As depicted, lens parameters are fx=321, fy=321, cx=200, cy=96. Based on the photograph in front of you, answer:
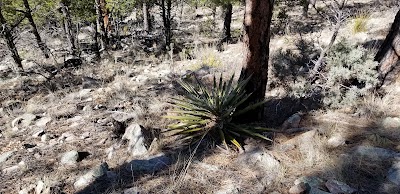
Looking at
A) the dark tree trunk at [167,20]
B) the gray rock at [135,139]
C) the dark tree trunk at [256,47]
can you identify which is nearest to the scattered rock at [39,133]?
the gray rock at [135,139]

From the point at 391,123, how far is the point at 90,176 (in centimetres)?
340

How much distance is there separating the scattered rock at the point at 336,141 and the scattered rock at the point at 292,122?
593 millimetres

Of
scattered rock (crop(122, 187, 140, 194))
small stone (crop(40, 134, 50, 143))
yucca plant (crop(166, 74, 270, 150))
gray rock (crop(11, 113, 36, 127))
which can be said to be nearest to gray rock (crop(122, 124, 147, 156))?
yucca plant (crop(166, 74, 270, 150))

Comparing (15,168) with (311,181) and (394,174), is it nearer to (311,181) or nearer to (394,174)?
(311,181)

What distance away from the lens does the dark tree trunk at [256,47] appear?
11.7 ft

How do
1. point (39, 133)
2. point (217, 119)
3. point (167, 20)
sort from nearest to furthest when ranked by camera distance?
point (217, 119), point (39, 133), point (167, 20)

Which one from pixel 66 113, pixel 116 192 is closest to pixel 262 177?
pixel 116 192

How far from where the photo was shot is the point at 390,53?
4562 mm

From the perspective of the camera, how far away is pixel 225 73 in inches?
256

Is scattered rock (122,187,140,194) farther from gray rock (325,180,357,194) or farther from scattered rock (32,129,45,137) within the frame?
scattered rock (32,129,45,137)

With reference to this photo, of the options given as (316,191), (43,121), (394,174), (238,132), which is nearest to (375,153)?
(394,174)

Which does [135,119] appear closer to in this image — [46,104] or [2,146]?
[2,146]

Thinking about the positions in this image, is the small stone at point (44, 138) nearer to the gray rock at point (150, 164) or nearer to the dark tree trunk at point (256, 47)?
the gray rock at point (150, 164)

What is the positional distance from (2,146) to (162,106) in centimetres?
227
